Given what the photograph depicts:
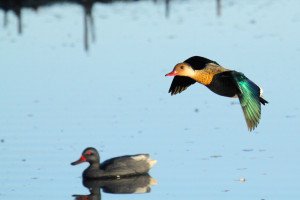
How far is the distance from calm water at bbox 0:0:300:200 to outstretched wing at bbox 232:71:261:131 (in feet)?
15.5

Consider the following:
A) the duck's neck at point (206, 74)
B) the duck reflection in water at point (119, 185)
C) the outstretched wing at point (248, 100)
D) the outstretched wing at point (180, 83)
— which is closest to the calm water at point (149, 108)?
the duck reflection in water at point (119, 185)

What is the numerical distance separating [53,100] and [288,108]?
4.04 meters

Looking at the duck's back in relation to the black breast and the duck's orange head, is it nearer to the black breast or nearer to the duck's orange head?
the black breast

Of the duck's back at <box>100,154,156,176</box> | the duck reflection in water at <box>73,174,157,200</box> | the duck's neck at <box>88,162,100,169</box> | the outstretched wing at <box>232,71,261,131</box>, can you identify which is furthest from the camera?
the duck's neck at <box>88,162,100,169</box>

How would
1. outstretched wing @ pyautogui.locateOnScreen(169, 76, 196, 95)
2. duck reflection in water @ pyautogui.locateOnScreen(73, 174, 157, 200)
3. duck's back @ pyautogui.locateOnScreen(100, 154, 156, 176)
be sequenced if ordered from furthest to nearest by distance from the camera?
duck's back @ pyautogui.locateOnScreen(100, 154, 156, 176) < duck reflection in water @ pyautogui.locateOnScreen(73, 174, 157, 200) < outstretched wing @ pyautogui.locateOnScreen(169, 76, 196, 95)

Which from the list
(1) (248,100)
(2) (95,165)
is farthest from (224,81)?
(2) (95,165)

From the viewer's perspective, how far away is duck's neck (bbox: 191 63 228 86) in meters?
9.90

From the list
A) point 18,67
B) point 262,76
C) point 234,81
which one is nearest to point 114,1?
point 18,67

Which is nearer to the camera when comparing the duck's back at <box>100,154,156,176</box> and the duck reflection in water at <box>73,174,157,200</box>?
the duck reflection in water at <box>73,174,157,200</box>

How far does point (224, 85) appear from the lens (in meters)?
10.0

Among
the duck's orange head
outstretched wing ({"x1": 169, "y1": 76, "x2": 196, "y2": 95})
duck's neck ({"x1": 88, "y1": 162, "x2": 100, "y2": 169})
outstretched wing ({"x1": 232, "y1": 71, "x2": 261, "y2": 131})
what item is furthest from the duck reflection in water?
the duck's orange head

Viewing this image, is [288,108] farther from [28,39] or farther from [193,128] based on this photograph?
[28,39]

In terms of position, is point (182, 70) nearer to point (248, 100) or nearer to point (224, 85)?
point (224, 85)

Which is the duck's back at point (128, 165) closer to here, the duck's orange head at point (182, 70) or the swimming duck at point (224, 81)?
the swimming duck at point (224, 81)
